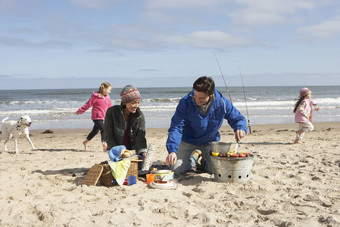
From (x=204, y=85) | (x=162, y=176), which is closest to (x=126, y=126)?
(x=162, y=176)

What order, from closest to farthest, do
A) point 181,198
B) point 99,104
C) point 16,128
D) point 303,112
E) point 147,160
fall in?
1. point 181,198
2. point 147,160
3. point 16,128
4. point 99,104
5. point 303,112

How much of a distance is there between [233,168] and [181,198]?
849mm

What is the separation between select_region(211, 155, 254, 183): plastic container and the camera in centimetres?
414

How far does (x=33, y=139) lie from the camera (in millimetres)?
9492

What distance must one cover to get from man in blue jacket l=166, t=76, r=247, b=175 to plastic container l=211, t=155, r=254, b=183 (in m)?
0.29

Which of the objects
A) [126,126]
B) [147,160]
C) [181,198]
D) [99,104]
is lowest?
[181,198]

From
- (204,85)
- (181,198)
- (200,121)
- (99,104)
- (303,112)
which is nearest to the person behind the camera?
(181,198)

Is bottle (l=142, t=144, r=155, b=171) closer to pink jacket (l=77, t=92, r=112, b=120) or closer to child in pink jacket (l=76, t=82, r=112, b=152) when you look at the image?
child in pink jacket (l=76, t=82, r=112, b=152)

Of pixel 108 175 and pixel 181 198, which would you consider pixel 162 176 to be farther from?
pixel 108 175

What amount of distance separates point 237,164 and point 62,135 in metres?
7.50

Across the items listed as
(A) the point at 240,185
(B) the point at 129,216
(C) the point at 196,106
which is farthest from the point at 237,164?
(B) the point at 129,216

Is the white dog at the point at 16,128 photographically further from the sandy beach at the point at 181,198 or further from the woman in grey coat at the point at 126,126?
the woman in grey coat at the point at 126,126

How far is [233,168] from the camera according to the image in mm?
4199

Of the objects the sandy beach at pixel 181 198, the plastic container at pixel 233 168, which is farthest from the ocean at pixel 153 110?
the plastic container at pixel 233 168
